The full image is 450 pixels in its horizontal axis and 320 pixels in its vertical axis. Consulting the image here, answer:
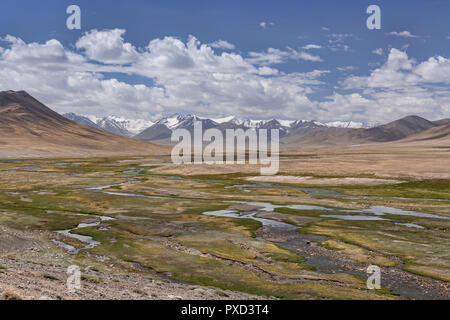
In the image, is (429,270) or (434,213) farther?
(434,213)

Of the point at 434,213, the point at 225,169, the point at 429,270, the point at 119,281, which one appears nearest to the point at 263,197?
the point at 434,213

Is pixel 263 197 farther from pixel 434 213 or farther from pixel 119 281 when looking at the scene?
pixel 119 281

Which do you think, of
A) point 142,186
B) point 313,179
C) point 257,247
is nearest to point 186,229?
point 257,247

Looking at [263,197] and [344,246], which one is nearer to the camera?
[344,246]

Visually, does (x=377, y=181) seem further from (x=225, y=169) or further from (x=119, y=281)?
(x=119, y=281)

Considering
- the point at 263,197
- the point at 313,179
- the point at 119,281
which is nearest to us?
the point at 119,281

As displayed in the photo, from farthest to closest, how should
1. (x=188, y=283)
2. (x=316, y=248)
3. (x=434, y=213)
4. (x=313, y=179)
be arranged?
(x=313, y=179), (x=434, y=213), (x=316, y=248), (x=188, y=283)
